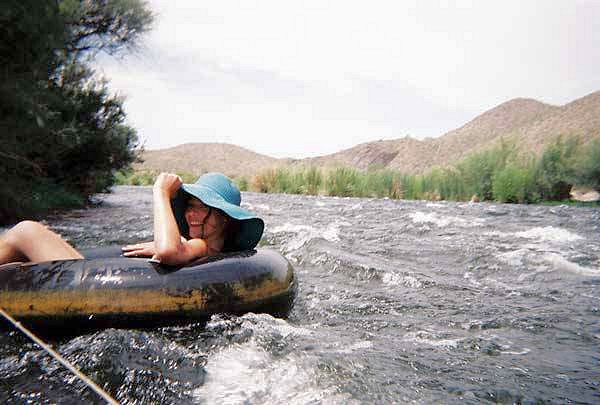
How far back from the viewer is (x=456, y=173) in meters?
15.7

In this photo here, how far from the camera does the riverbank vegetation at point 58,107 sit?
6988 mm

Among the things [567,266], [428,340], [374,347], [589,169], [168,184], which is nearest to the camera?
[374,347]

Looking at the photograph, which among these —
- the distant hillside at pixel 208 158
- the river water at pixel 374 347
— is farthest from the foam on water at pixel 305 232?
the distant hillside at pixel 208 158

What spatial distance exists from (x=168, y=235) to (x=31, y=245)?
963 mm

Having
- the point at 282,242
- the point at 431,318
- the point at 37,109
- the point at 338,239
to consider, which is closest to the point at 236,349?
the point at 431,318

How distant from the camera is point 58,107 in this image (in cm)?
1026

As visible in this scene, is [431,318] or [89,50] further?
[89,50]

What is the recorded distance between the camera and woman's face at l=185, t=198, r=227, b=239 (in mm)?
3029

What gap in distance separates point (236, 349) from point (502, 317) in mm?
1997

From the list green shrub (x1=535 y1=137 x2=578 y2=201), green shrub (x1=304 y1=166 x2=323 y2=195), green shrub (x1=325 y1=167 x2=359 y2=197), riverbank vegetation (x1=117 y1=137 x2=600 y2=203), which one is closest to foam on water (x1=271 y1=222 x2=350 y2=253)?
riverbank vegetation (x1=117 y1=137 x2=600 y2=203)

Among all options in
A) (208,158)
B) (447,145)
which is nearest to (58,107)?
(447,145)

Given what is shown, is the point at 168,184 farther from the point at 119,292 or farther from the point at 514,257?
the point at 514,257

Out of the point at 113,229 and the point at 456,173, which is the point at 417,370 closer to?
the point at 113,229

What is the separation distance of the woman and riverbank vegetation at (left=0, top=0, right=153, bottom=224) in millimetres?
5204
